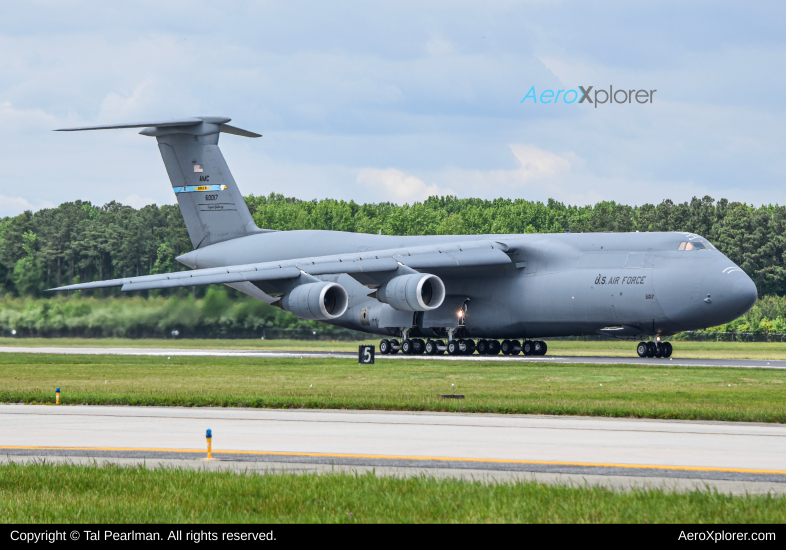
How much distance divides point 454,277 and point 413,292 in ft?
14.1

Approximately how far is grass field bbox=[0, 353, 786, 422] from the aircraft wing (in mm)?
4997

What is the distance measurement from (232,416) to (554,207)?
125 m

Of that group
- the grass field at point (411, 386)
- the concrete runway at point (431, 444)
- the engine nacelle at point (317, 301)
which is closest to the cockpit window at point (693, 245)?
the grass field at point (411, 386)

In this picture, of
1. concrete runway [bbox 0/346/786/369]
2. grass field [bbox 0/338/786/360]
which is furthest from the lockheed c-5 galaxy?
grass field [bbox 0/338/786/360]

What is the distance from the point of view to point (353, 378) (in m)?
27.0

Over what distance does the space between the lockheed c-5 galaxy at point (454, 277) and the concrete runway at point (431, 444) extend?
788 inches

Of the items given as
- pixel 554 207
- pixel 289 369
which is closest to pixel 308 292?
pixel 289 369

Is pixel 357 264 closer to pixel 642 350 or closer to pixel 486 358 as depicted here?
pixel 486 358

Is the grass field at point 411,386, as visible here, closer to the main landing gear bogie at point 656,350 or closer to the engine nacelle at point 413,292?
the engine nacelle at point 413,292

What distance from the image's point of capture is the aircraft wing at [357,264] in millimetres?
39625

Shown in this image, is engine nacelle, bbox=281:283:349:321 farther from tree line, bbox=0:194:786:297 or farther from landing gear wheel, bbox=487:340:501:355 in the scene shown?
tree line, bbox=0:194:786:297

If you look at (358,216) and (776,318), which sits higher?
(358,216)

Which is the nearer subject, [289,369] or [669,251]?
[289,369]
